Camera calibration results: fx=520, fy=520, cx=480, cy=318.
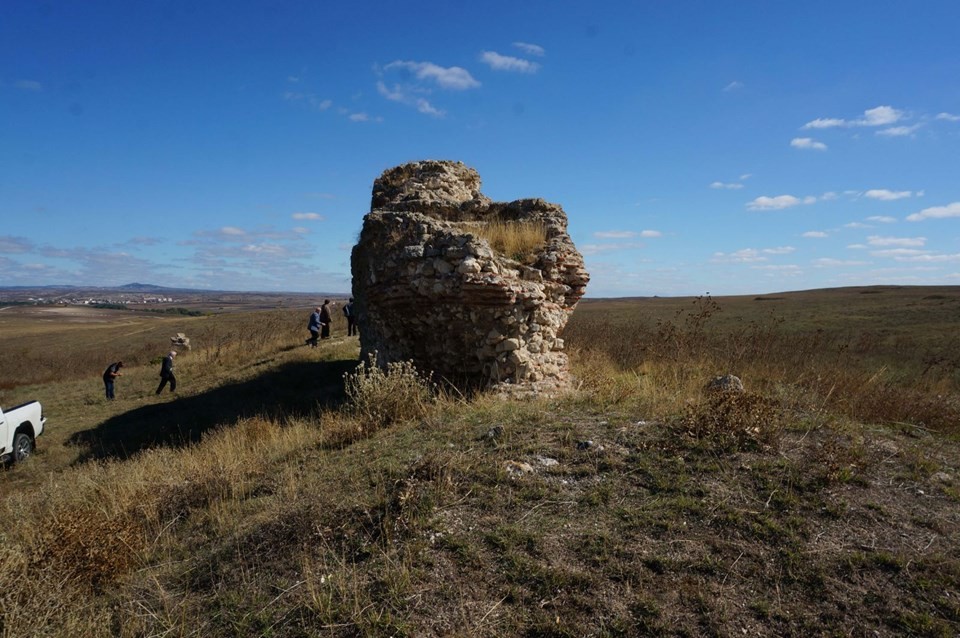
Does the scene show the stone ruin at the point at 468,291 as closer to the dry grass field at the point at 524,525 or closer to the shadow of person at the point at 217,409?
the dry grass field at the point at 524,525

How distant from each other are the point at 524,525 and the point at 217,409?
11.6 m

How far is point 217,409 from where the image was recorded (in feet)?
44.1

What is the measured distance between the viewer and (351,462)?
19.7ft

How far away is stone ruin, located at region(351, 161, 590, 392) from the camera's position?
8.58 m

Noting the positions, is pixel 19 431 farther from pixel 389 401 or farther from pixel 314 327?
pixel 314 327

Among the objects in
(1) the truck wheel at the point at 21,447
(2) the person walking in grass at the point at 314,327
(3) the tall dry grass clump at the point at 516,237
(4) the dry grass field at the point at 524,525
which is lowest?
(1) the truck wheel at the point at 21,447

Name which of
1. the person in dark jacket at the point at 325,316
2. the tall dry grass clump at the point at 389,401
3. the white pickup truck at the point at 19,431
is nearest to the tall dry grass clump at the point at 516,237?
the tall dry grass clump at the point at 389,401

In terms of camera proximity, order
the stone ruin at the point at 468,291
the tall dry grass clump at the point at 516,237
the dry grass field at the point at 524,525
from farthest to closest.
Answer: the tall dry grass clump at the point at 516,237, the stone ruin at the point at 468,291, the dry grass field at the point at 524,525

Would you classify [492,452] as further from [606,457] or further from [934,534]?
[934,534]

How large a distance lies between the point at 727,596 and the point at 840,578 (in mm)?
853

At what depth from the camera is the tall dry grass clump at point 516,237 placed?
9.85 m

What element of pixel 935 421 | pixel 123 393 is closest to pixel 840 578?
pixel 935 421

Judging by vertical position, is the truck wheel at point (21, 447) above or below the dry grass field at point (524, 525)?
below

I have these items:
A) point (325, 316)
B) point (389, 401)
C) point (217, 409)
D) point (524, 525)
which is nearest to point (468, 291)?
point (389, 401)
